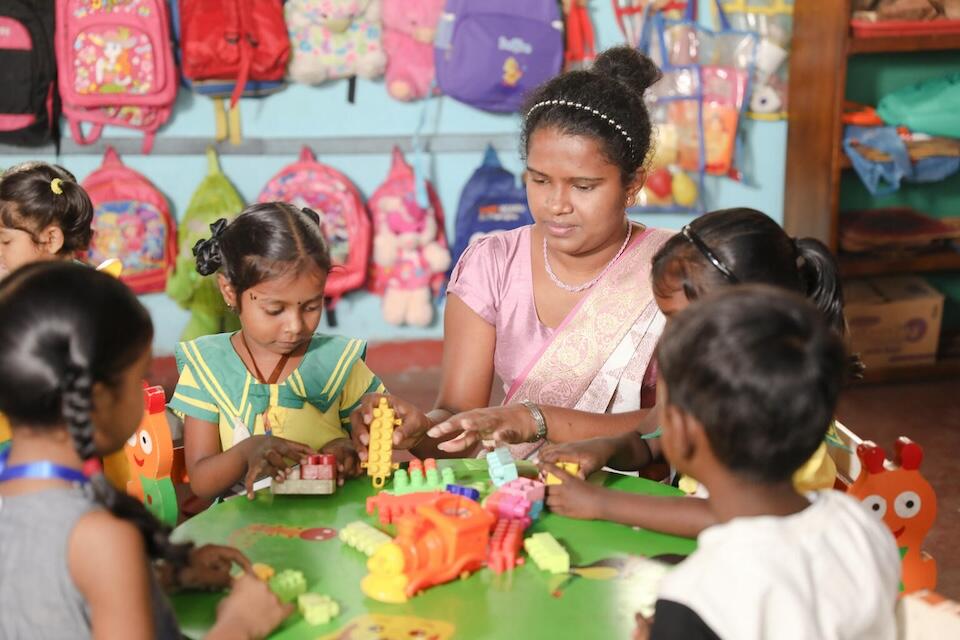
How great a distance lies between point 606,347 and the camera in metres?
2.57

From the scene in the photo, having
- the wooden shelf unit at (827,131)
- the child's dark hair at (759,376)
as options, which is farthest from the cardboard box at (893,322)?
the child's dark hair at (759,376)

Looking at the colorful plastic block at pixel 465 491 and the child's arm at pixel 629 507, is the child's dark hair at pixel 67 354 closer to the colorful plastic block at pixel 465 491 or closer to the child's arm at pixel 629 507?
the colorful plastic block at pixel 465 491

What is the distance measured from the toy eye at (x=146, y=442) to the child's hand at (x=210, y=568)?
2.55ft

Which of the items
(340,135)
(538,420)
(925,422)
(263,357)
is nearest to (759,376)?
(538,420)

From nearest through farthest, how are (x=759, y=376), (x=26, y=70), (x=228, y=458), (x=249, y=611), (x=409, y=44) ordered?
(x=759, y=376), (x=249, y=611), (x=228, y=458), (x=26, y=70), (x=409, y=44)

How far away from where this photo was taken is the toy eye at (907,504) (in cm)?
225

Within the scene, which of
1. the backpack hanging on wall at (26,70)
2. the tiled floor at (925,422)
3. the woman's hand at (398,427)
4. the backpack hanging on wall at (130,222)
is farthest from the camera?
the backpack hanging on wall at (130,222)

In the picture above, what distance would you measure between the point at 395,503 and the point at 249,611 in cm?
40

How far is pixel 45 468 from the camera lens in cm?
140

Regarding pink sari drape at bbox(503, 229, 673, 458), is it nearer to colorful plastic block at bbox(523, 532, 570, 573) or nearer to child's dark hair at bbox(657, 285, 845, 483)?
colorful plastic block at bbox(523, 532, 570, 573)

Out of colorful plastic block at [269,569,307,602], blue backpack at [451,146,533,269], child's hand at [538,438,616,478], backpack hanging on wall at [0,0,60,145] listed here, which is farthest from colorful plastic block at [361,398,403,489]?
backpack hanging on wall at [0,0,60,145]

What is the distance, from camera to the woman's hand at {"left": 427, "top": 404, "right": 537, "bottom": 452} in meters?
2.06

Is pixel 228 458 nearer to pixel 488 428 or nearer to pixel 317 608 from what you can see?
pixel 488 428

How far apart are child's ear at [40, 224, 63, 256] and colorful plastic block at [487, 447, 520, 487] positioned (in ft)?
5.33
